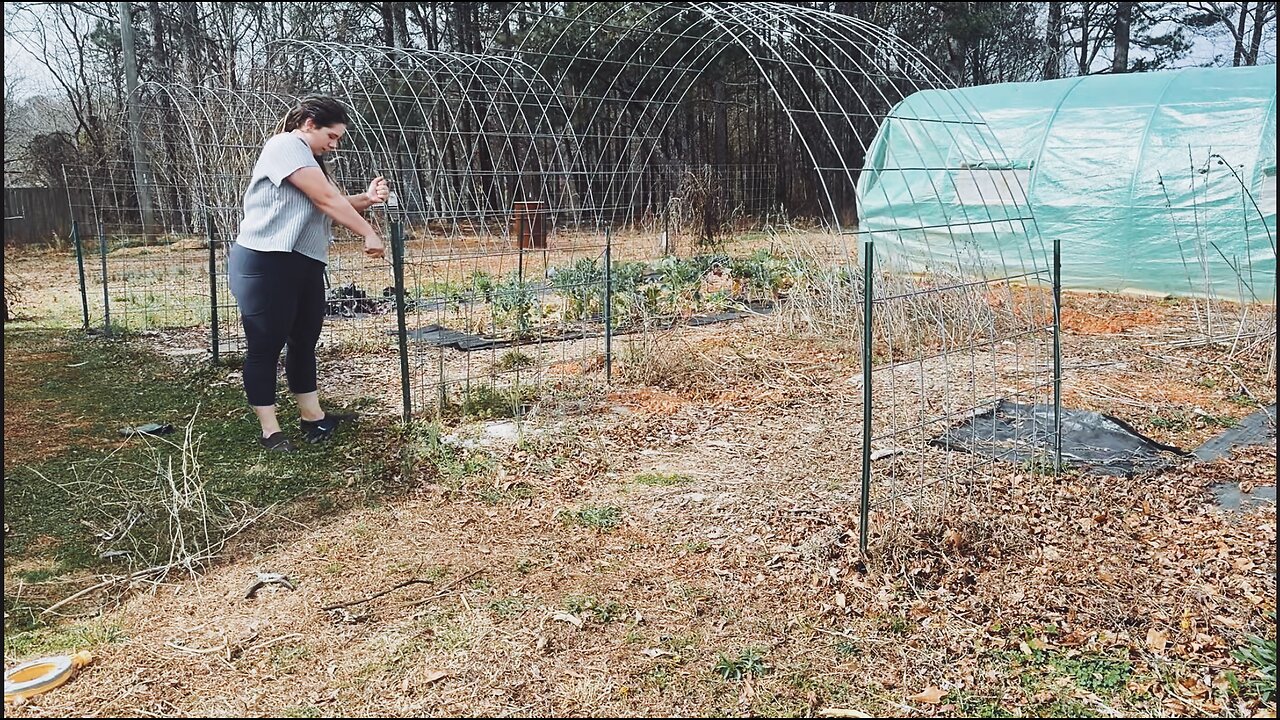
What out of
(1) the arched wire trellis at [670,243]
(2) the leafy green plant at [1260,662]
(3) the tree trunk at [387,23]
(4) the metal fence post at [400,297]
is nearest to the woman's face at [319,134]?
(4) the metal fence post at [400,297]

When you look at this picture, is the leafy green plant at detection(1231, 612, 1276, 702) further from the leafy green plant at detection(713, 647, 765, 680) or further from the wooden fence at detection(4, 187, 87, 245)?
the wooden fence at detection(4, 187, 87, 245)

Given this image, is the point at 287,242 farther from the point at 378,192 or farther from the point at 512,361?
the point at 512,361

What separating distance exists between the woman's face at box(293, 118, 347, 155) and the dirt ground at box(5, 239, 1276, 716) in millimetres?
1358

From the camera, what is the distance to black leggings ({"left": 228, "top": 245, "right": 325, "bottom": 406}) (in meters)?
3.68

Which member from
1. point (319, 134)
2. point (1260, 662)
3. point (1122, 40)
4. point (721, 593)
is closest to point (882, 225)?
point (319, 134)

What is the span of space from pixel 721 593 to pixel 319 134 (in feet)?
8.13

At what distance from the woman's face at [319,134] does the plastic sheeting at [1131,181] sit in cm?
407

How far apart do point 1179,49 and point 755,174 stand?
33.8 feet

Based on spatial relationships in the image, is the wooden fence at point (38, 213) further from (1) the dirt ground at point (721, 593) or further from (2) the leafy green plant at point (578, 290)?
(1) the dirt ground at point (721, 593)

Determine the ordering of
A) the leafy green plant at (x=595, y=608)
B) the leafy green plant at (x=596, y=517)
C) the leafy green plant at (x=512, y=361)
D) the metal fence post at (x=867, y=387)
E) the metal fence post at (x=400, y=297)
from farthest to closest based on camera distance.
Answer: the leafy green plant at (x=512, y=361)
the metal fence post at (x=400, y=297)
the leafy green plant at (x=596, y=517)
the metal fence post at (x=867, y=387)
the leafy green plant at (x=595, y=608)

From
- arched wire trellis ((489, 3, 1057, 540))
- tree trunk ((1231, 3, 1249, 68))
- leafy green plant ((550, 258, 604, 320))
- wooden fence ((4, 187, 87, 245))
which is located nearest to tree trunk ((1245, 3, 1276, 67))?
tree trunk ((1231, 3, 1249, 68))

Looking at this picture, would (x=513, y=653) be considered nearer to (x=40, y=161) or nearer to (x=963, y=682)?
(x=963, y=682)

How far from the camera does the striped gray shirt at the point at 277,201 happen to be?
11.9 feet

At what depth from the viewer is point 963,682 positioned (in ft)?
7.25
